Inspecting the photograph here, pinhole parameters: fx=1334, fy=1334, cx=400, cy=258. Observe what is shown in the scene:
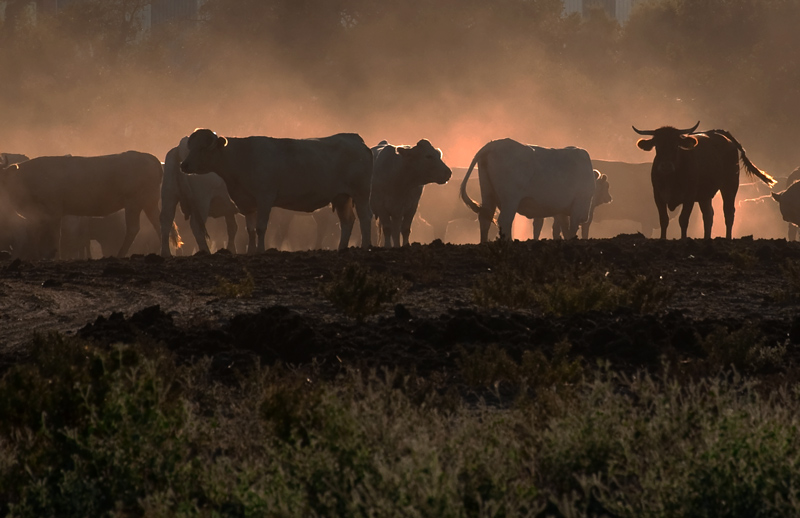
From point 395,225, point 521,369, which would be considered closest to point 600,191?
point 395,225

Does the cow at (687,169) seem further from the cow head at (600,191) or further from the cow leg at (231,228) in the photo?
the cow head at (600,191)

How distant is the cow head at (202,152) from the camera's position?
1667 centimetres

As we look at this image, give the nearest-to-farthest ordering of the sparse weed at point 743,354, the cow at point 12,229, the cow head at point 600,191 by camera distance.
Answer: the sparse weed at point 743,354 → the cow at point 12,229 → the cow head at point 600,191

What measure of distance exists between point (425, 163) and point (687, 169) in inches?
145

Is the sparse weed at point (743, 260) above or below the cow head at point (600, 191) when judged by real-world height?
below

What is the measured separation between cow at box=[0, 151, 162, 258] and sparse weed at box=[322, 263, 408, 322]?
12.5 metres

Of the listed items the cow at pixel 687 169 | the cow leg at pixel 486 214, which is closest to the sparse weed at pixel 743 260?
the cow at pixel 687 169

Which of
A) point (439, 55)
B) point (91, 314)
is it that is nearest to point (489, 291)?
point (91, 314)

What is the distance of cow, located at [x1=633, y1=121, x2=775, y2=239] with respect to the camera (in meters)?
17.6

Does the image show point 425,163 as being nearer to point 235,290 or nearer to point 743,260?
point 743,260

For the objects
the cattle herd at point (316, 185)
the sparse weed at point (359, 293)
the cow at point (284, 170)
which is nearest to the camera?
the sparse weed at point (359, 293)

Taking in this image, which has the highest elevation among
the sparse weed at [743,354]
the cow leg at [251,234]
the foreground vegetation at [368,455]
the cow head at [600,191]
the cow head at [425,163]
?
the cow head at [600,191]

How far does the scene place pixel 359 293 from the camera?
9.59 meters

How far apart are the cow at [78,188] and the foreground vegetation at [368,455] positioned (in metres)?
16.8
